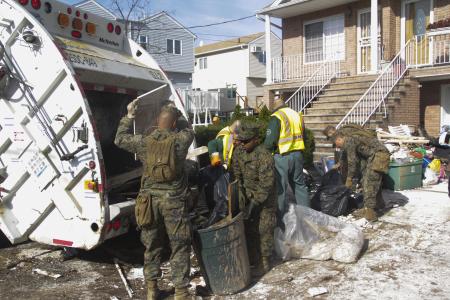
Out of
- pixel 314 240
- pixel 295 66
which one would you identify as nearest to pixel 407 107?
pixel 295 66

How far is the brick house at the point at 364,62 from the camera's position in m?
11.8

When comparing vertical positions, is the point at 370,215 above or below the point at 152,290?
above

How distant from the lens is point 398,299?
12.6ft

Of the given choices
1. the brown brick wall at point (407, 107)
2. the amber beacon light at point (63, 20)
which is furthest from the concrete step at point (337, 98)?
the amber beacon light at point (63, 20)

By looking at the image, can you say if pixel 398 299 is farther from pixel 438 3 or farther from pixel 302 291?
pixel 438 3

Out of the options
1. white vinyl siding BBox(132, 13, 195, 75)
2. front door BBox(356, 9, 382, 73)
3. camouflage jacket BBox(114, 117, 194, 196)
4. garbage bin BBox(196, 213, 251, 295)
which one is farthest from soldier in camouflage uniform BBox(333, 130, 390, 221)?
white vinyl siding BBox(132, 13, 195, 75)

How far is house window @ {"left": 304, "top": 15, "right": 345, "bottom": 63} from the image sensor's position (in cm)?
1523

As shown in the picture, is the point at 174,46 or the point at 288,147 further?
the point at 174,46

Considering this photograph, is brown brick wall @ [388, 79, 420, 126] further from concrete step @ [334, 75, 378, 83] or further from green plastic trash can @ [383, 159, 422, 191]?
green plastic trash can @ [383, 159, 422, 191]

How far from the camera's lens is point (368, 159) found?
6109mm

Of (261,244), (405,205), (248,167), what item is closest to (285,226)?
(261,244)

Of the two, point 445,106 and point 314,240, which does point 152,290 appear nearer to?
point 314,240

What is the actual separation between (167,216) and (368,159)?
3.32 meters

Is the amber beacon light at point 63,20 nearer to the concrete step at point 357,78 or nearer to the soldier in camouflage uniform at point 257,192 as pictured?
the soldier in camouflage uniform at point 257,192
